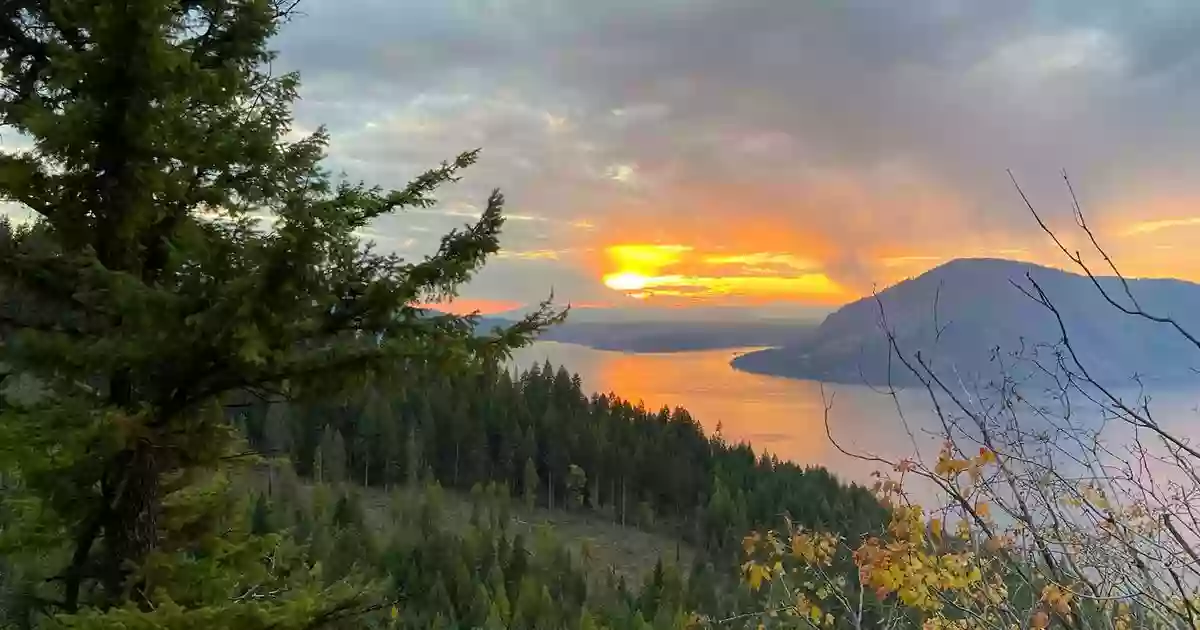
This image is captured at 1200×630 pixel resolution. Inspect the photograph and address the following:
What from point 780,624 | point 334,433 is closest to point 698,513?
point 334,433

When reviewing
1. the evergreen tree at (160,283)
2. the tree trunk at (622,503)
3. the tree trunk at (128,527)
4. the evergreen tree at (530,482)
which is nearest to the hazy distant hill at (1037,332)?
the evergreen tree at (160,283)

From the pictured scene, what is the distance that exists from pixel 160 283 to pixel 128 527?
103 cm

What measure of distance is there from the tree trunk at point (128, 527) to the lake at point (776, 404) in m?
1.64

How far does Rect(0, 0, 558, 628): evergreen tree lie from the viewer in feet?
8.23

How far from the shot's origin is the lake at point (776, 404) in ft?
11.5

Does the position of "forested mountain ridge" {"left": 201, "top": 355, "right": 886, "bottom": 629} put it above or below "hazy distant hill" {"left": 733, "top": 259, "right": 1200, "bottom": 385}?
below

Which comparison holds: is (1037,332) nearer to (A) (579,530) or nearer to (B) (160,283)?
(B) (160,283)

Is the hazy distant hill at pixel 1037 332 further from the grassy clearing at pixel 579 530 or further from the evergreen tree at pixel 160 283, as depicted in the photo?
the grassy clearing at pixel 579 530

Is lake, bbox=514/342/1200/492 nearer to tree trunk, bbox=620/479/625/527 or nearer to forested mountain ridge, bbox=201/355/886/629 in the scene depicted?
forested mountain ridge, bbox=201/355/886/629

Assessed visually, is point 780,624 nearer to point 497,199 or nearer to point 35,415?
point 497,199

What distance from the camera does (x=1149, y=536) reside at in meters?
2.46

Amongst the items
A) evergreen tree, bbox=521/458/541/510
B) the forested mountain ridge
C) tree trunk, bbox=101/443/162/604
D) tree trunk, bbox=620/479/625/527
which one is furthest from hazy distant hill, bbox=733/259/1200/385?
tree trunk, bbox=620/479/625/527

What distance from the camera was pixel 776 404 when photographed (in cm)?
3034

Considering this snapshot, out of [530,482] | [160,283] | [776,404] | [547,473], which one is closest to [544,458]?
[547,473]
